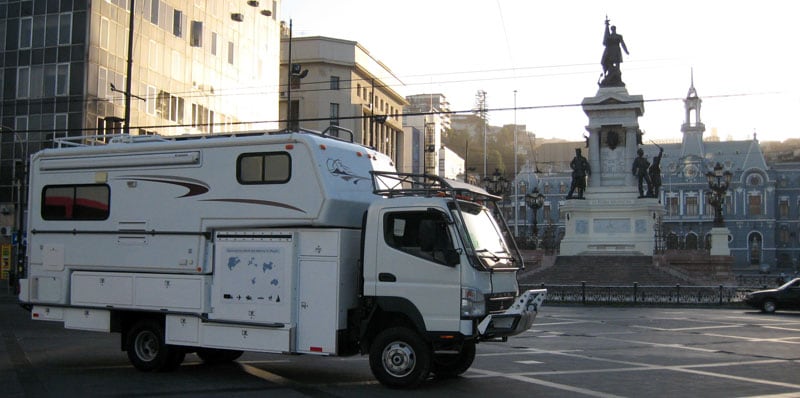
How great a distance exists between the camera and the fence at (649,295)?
34094mm

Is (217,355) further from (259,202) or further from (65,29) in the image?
(65,29)

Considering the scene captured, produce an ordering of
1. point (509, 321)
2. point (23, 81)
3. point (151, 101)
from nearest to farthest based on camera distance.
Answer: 1. point (509, 321)
2. point (23, 81)
3. point (151, 101)

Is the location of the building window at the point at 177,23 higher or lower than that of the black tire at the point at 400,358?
higher

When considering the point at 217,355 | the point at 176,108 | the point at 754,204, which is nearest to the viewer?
the point at 217,355

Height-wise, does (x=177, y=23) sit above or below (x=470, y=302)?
above

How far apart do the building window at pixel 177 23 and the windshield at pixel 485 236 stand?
131 ft

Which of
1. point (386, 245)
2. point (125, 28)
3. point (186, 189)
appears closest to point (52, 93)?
point (125, 28)

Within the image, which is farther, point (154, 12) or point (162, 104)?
point (162, 104)

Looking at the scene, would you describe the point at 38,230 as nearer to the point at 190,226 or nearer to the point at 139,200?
the point at 139,200

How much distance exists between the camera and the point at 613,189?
4912 cm

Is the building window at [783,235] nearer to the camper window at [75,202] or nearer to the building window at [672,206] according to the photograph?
the building window at [672,206]

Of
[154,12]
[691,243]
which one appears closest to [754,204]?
[691,243]

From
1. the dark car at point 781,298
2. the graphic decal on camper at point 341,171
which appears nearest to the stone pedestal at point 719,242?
the dark car at point 781,298

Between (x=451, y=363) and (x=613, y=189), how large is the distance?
1507 inches
